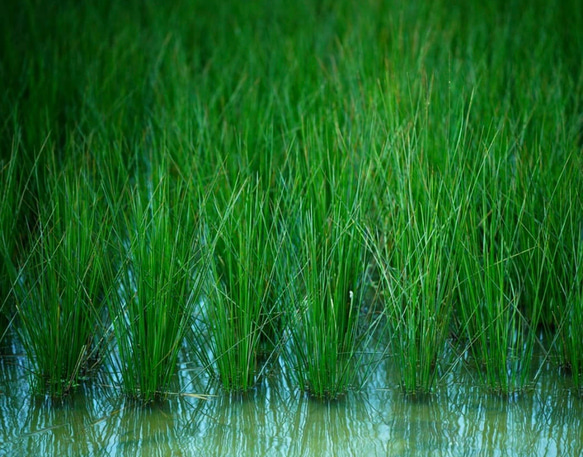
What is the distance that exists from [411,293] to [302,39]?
2.33 metres

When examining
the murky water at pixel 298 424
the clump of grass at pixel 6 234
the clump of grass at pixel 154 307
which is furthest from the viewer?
the clump of grass at pixel 6 234

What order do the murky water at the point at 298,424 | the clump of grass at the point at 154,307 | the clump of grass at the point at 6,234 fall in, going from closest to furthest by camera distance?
the murky water at the point at 298,424 → the clump of grass at the point at 154,307 → the clump of grass at the point at 6,234

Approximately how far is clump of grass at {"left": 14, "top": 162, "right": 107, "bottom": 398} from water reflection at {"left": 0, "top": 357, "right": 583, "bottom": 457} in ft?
0.24

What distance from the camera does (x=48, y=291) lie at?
7.20 feet

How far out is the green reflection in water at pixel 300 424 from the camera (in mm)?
1820

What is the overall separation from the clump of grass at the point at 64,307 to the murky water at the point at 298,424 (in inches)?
2.8

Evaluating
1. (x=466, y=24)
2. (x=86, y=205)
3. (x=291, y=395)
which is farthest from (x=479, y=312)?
(x=466, y=24)

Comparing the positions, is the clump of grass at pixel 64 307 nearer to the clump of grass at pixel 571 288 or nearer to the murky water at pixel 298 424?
the murky water at pixel 298 424

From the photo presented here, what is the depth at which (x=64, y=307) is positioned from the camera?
1998 millimetres

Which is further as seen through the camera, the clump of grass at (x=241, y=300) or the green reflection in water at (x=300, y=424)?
the clump of grass at (x=241, y=300)

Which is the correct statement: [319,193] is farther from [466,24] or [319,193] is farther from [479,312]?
[466,24]

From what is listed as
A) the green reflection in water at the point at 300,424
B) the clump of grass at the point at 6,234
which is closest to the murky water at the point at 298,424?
the green reflection in water at the point at 300,424

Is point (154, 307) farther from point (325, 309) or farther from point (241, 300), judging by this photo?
point (325, 309)

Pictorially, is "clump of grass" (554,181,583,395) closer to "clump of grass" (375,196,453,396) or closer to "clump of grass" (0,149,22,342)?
"clump of grass" (375,196,453,396)
